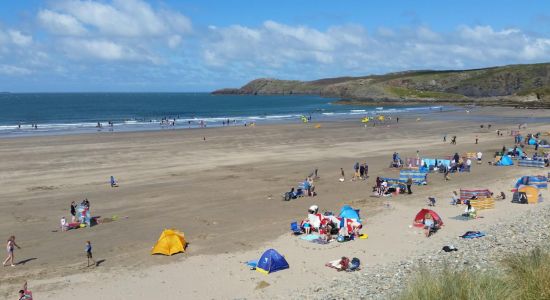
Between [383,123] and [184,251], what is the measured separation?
184 ft

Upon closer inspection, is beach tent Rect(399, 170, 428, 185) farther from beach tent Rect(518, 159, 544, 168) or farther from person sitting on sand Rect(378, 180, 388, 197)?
beach tent Rect(518, 159, 544, 168)

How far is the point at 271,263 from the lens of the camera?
14766mm

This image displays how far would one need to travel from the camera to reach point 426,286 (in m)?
8.64

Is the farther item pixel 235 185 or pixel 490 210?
pixel 235 185

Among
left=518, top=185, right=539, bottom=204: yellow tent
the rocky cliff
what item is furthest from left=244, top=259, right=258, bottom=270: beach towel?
the rocky cliff

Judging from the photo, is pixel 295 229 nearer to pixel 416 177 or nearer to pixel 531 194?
pixel 531 194

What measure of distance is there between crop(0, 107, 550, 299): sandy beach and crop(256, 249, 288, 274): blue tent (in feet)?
0.98

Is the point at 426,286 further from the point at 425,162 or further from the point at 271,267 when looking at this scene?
the point at 425,162

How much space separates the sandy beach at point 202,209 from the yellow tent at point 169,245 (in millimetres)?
286

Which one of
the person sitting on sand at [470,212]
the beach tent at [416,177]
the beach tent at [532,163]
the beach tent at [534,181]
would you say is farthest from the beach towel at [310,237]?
the beach tent at [532,163]

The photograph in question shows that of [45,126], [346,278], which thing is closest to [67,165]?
[346,278]

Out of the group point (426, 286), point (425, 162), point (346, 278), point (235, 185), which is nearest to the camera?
point (426, 286)

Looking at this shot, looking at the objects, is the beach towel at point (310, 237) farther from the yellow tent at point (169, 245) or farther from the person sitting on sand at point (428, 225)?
the yellow tent at point (169, 245)

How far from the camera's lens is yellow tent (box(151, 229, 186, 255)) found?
16.7 meters
